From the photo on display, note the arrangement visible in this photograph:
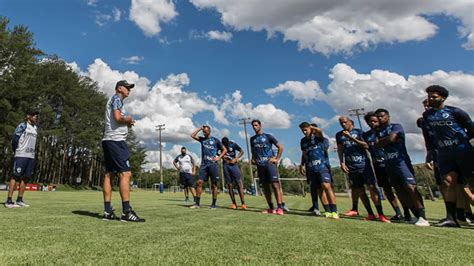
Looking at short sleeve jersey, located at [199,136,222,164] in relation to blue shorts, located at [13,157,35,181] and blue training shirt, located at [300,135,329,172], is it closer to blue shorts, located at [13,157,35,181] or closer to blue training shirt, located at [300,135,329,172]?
blue training shirt, located at [300,135,329,172]

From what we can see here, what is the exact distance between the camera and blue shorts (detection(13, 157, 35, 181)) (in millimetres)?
7109

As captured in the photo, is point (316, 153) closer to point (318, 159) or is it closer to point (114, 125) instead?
point (318, 159)

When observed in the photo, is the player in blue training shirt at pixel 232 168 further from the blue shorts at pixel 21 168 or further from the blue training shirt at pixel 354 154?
the blue shorts at pixel 21 168

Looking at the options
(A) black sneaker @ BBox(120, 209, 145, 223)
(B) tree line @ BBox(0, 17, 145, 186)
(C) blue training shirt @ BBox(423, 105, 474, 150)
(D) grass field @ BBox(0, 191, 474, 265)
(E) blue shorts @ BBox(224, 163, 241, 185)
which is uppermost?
(B) tree line @ BBox(0, 17, 145, 186)

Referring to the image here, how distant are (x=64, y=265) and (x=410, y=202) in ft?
19.7

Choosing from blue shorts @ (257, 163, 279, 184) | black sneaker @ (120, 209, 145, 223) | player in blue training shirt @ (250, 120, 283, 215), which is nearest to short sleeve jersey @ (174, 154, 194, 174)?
player in blue training shirt @ (250, 120, 283, 215)

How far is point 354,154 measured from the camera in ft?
22.5

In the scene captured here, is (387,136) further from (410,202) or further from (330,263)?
(330,263)

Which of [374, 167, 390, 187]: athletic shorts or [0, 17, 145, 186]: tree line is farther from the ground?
[0, 17, 145, 186]: tree line

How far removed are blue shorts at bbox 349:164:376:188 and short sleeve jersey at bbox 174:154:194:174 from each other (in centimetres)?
796

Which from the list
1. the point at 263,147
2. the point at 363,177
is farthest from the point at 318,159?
the point at 263,147

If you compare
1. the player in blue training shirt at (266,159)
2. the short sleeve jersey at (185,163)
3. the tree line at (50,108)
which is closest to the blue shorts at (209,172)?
the player in blue training shirt at (266,159)

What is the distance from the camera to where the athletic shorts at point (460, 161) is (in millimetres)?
4867

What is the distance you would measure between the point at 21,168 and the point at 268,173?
5.73 meters
